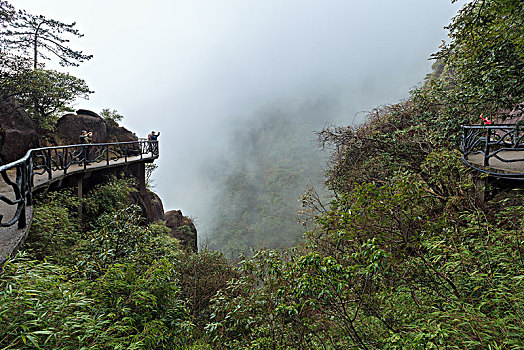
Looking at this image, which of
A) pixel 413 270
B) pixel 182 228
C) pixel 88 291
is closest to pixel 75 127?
pixel 182 228

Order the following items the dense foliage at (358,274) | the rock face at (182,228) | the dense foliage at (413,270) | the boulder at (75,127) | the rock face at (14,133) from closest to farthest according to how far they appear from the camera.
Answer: the dense foliage at (358,274) → the dense foliage at (413,270) → the rock face at (14,133) → the boulder at (75,127) → the rock face at (182,228)

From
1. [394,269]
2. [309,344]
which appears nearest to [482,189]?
[394,269]

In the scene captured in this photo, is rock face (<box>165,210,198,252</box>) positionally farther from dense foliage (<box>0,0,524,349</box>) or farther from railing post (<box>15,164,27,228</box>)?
railing post (<box>15,164,27,228</box>)

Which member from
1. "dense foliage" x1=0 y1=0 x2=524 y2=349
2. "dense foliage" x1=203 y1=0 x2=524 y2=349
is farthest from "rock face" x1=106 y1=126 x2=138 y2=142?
"dense foliage" x1=203 y1=0 x2=524 y2=349

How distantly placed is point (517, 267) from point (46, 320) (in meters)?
4.63

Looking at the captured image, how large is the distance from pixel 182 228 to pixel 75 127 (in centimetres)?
775

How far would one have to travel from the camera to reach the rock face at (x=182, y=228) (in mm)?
14430

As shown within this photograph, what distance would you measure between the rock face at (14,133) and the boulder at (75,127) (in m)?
2.33

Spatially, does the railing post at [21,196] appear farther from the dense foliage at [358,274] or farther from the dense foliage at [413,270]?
the dense foliage at [413,270]

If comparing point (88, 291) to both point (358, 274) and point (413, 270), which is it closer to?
point (358, 274)

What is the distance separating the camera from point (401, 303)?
350cm

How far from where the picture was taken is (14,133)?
332 inches

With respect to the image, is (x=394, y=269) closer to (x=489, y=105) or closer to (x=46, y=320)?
(x=46, y=320)

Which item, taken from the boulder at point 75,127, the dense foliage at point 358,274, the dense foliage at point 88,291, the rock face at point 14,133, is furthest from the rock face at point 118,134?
the dense foliage at point 358,274
